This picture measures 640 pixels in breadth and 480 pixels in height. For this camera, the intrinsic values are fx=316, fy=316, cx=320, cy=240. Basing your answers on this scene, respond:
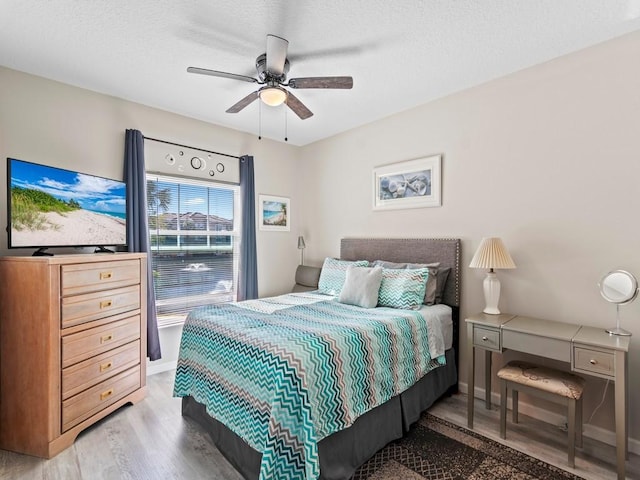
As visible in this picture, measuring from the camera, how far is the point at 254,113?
3.50 m

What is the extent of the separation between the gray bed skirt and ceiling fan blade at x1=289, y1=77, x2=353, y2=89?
219 cm

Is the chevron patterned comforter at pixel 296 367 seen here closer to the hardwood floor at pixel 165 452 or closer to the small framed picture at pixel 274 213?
the hardwood floor at pixel 165 452

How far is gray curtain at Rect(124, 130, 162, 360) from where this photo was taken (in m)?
3.10

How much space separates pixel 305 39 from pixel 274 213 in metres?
2.53

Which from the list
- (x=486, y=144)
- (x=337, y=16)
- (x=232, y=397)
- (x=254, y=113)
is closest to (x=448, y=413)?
(x=232, y=397)

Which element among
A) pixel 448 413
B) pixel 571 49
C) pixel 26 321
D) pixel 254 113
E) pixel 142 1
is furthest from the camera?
pixel 254 113

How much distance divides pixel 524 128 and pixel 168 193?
11.6ft

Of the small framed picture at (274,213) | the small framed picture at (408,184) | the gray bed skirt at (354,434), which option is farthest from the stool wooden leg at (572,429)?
the small framed picture at (274,213)

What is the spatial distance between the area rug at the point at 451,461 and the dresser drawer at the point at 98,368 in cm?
200

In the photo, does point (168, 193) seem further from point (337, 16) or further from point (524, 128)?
point (524, 128)

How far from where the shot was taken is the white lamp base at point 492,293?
2.57 metres

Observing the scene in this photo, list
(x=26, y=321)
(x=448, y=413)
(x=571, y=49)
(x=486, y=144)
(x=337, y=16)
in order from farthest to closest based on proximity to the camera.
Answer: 1. (x=486, y=144)
2. (x=448, y=413)
3. (x=571, y=49)
4. (x=26, y=321)
5. (x=337, y=16)

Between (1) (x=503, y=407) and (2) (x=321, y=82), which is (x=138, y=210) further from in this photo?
(1) (x=503, y=407)

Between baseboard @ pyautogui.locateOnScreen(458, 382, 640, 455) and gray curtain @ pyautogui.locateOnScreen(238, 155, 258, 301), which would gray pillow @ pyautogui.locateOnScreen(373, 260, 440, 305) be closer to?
baseboard @ pyautogui.locateOnScreen(458, 382, 640, 455)
